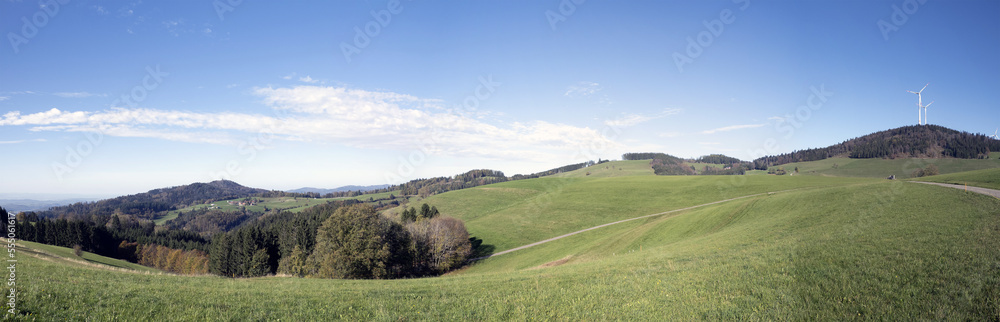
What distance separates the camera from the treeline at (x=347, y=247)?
42.9 metres

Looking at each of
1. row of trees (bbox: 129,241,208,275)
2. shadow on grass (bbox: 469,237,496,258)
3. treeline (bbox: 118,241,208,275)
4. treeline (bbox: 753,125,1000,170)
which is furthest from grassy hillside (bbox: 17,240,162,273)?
treeline (bbox: 753,125,1000,170)

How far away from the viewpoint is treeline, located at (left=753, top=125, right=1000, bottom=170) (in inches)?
5059

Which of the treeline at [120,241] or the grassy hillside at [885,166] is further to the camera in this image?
the grassy hillside at [885,166]

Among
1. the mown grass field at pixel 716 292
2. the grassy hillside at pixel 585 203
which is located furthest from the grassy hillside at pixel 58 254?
the grassy hillside at pixel 585 203

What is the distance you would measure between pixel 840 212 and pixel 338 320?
3557 cm

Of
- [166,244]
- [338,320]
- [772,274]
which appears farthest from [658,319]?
Answer: [166,244]

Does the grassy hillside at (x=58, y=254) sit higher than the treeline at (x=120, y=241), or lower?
higher

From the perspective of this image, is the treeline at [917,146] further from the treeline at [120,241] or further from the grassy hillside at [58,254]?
the treeline at [120,241]

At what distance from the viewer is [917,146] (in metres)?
143

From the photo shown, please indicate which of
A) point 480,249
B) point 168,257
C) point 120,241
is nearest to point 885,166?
point 480,249

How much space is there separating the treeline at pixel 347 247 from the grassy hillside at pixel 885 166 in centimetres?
14982

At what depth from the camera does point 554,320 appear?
399 inches

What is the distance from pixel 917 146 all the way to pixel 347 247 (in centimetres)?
22072

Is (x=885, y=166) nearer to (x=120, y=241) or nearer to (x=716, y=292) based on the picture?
(x=716, y=292)
